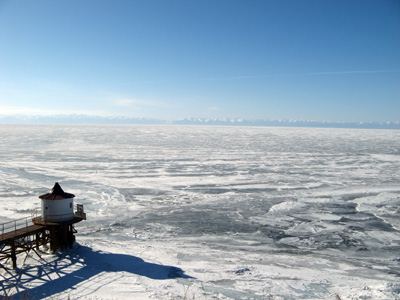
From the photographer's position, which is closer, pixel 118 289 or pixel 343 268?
pixel 118 289

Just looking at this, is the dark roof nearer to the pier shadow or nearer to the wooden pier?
the wooden pier

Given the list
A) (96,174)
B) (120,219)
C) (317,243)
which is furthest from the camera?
(96,174)

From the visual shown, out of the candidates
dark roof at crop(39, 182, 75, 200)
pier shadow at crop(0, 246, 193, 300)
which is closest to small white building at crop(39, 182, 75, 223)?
dark roof at crop(39, 182, 75, 200)

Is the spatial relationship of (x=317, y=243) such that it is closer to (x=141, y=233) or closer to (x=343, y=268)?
(x=343, y=268)

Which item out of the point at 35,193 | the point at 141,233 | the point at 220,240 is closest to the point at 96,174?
the point at 35,193

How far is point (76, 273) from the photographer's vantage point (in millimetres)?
9742

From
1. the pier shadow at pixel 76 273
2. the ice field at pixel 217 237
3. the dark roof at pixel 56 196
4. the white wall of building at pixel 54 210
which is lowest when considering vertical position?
the pier shadow at pixel 76 273

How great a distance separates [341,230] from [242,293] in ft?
22.5

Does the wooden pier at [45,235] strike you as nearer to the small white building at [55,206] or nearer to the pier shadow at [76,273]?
the small white building at [55,206]

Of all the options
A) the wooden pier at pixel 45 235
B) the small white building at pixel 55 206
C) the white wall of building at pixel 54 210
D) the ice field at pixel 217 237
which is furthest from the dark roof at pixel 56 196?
the ice field at pixel 217 237

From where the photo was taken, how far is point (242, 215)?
1550 centimetres

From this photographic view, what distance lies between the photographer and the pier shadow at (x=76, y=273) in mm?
8805

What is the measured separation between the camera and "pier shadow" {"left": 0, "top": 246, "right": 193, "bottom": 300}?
8805 mm

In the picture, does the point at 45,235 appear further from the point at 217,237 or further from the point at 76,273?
the point at 217,237
